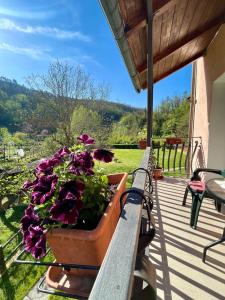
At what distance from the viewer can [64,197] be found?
878 millimetres

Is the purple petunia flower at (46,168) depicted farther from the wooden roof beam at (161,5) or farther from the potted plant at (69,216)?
the wooden roof beam at (161,5)

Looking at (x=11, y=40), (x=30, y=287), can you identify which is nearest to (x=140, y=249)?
(x=30, y=287)

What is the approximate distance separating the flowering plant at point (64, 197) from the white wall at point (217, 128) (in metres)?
3.08

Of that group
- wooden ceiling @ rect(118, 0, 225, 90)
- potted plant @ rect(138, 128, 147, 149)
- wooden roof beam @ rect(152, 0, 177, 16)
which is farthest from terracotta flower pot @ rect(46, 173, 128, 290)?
potted plant @ rect(138, 128, 147, 149)

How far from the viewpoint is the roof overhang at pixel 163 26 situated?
175cm

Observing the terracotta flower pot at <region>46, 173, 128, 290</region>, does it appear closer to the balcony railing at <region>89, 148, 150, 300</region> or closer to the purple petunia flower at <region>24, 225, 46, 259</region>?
the purple petunia flower at <region>24, 225, 46, 259</region>

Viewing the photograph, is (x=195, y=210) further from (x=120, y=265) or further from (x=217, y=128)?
(x=120, y=265)

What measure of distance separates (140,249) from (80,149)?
2.10 ft

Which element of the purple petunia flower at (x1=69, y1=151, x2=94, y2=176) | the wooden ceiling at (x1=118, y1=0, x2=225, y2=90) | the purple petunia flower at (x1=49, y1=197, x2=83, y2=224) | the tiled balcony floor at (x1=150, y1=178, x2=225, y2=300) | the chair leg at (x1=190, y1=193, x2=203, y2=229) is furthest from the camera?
the chair leg at (x1=190, y1=193, x2=203, y2=229)

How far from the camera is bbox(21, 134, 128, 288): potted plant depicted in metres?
0.89

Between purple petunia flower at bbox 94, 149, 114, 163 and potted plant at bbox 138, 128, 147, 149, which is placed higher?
purple petunia flower at bbox 94, 149, 114, 163

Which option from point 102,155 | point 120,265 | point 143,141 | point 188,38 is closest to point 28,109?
point 143,141

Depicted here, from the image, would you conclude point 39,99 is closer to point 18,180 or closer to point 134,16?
point 18,180

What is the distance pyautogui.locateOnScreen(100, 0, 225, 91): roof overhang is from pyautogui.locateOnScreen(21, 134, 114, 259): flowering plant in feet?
3.10
